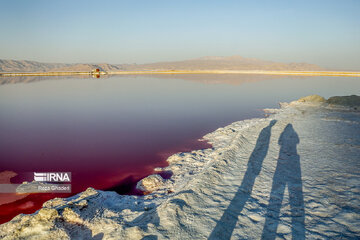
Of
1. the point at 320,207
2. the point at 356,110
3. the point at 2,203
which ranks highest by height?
the point at 356,110

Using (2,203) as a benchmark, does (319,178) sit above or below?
above

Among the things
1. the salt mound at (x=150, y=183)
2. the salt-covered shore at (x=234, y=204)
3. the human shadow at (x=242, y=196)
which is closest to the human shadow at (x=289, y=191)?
the salt-covered shore at (x=234, y=204)

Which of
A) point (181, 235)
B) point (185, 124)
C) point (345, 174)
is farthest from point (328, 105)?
point (181, 235)

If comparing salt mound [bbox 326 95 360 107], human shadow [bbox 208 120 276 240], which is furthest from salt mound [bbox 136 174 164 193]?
salt mound [bbox 326 95 360 107]

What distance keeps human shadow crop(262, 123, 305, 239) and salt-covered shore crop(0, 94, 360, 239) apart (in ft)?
0.06

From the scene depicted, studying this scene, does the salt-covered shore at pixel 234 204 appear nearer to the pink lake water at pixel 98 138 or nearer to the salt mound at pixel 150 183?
the salt mound at pixel 150 183

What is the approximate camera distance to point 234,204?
4.72m

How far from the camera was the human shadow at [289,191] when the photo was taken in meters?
3.93

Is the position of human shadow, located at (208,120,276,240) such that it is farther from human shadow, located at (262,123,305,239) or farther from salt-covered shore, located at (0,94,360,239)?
human shadow, located at (262,123,305,239)

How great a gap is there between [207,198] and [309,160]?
4113 mm

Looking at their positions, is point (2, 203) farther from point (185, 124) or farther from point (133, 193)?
point (185, 124)

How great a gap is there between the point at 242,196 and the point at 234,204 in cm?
43

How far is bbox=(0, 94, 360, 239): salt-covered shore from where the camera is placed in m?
3.93

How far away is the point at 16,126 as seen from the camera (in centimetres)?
1248
